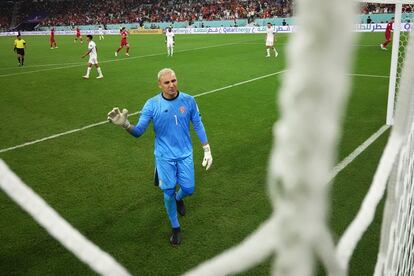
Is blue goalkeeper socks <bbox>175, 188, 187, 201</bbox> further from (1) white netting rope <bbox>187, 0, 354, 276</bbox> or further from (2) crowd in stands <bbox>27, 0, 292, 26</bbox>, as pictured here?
(2) crowd in stands <bbox>27, 0, 292, 26</bbox>

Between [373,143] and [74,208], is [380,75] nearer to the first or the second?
[373,143]

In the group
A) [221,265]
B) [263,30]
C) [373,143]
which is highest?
[263,30]

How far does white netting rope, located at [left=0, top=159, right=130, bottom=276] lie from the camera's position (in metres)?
1.06

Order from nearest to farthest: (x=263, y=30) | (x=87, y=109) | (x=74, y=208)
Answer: (x=74, y=208), (x=87, y=109), (x=263, y=30)

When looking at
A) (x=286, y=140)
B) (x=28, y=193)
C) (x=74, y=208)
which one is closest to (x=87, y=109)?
(x=74, y=208)

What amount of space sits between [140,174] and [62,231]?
5.11 metres

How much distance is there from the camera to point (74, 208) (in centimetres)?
512

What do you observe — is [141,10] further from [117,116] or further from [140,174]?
[117,116]

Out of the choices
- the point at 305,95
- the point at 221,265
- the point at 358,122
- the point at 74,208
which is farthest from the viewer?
the point at 358,122

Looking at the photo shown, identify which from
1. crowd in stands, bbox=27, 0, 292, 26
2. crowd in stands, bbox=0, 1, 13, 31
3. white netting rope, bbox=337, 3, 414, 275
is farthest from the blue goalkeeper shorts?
crowd in stands, bbox=0, 1, 13, 31

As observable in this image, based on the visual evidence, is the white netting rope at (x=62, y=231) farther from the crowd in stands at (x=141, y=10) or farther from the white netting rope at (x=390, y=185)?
the crowd in stands at (x=141, y=10)

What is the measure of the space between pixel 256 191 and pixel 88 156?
130 inches

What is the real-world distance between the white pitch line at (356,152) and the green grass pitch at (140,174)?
9cm

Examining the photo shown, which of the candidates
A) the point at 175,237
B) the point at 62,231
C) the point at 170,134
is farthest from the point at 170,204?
the point at 62,231
